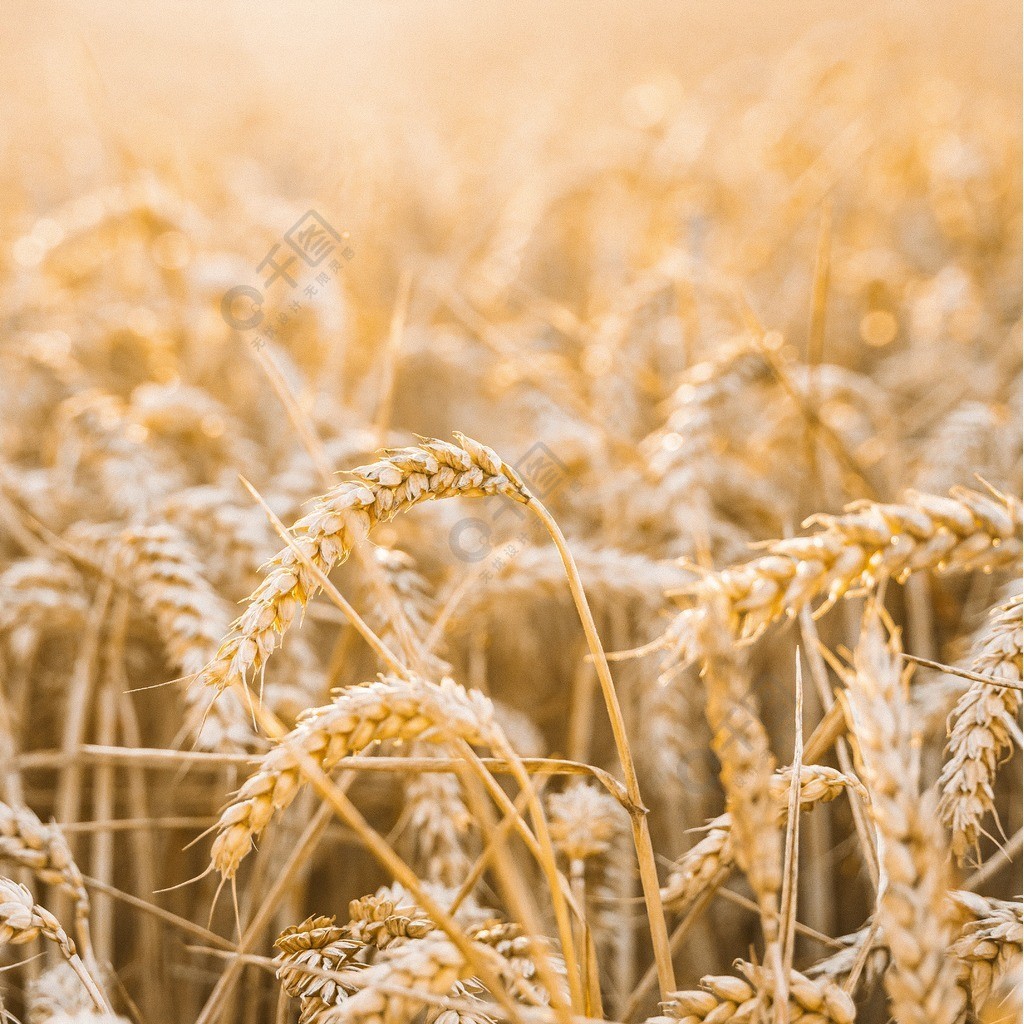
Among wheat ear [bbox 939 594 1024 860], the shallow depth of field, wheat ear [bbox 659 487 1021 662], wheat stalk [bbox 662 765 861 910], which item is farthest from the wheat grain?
wheat ear [bbox 939 594 1024 860]

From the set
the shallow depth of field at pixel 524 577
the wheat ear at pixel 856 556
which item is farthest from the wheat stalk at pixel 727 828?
the wheat ear at pixel 856 556

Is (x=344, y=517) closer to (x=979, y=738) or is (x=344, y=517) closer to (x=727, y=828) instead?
(x=727, y=828)

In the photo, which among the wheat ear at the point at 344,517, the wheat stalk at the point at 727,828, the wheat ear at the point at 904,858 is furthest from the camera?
the wheat stalk at the point at 727,828

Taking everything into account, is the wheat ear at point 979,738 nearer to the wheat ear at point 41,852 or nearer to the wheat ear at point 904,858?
the wheat ear at point 904,858

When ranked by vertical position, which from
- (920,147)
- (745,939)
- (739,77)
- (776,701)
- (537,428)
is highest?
(739,77)

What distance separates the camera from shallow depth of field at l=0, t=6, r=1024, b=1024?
25.7 inches

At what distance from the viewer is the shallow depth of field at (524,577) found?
654mm

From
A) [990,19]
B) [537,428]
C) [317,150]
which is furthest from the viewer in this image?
[990,19]

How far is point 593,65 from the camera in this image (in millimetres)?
6051

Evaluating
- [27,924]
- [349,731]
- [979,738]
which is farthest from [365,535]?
[979,738]

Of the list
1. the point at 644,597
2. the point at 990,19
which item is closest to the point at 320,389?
the point at 644,597

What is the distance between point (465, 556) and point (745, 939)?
765 mm

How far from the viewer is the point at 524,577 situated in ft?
3.85

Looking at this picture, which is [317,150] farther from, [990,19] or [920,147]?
[990,19]
